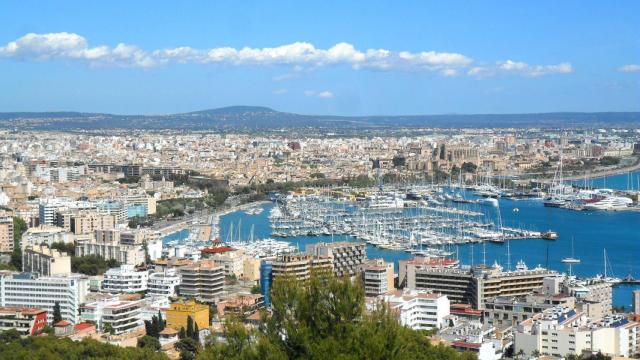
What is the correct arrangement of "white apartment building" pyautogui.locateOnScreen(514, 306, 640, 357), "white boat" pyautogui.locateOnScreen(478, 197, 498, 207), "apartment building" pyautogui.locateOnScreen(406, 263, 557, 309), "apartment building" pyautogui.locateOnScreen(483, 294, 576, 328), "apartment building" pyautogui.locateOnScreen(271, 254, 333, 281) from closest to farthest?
1. "white apartment building" pyautogui.locateOnScreen(514, 306, 640, 357)
2. "apartment building" pyautogui.locateOnScreen(483, 294, 576, 328)
3. "apartment building" pyautogui.locateOnScreen(406, 263, 557, 309)
4. "apartment building" pyautogui.locateOnScreen(271, 254, 333, 281)
5. "white boat" pyautogui.locateOnScreen(478, 197, 498, 207)

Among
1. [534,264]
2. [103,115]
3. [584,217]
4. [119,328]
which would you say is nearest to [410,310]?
[119,328]

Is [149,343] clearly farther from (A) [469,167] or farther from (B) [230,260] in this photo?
(A) [469,167]

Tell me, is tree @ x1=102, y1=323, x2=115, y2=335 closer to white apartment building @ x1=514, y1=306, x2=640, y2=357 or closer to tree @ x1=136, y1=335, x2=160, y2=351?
tree @ x1=136, y1=335, x2=160, y2=351

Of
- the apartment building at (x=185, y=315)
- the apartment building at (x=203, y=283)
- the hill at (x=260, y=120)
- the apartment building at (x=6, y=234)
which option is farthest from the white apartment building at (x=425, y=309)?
the hill at (x=260, y=120)

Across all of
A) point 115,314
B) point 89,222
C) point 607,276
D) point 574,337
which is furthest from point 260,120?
point 574,337

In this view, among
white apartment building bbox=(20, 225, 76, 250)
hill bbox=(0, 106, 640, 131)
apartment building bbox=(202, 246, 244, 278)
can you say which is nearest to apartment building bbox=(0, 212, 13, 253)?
white apartment building bbox=(20, 225, 76, 250)

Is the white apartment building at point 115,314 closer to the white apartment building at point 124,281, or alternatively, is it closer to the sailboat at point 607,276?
the white apartment building at point 124,281
